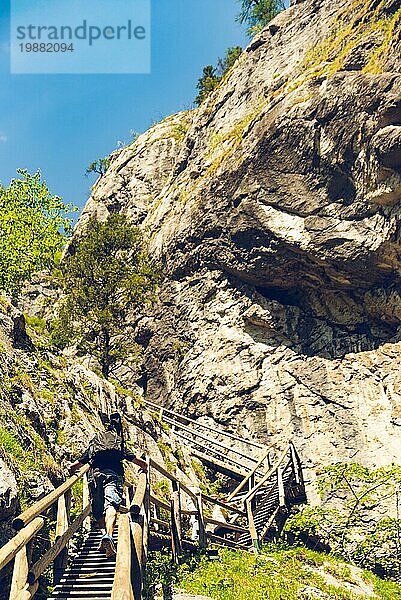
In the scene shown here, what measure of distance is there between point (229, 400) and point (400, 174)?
35.9ft

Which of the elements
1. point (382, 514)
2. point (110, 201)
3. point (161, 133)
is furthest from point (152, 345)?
point (161, 133)

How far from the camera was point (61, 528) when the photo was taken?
6.64m

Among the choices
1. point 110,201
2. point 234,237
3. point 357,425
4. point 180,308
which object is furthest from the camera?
point 110,201

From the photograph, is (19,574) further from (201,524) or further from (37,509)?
(201,524)

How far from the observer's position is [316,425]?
19828 millimetres

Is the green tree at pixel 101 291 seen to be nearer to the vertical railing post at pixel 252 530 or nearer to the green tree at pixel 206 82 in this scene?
the vertical railing post at pixel 252 530

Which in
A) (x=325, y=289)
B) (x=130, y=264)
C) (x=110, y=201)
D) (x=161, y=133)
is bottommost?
(x=325, y=289)

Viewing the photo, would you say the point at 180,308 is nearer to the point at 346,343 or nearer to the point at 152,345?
the point at 152,345

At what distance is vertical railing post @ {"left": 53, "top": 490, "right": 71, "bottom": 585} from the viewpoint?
239 inches

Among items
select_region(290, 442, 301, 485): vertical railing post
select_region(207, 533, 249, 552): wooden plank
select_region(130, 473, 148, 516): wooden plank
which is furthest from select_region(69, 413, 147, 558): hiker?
select_region(290, 442, 301, 485): vertical railing post

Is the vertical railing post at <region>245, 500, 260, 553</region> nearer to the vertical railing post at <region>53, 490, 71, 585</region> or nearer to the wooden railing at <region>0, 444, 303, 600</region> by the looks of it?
the wooden railing at <region>0, 444, 303, 600</region>

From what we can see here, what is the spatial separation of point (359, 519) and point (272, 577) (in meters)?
6.05

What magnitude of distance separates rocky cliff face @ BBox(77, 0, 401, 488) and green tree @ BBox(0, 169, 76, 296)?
21.8 ft

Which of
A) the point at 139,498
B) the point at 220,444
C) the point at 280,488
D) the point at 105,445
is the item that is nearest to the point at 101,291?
the point at 220,444
